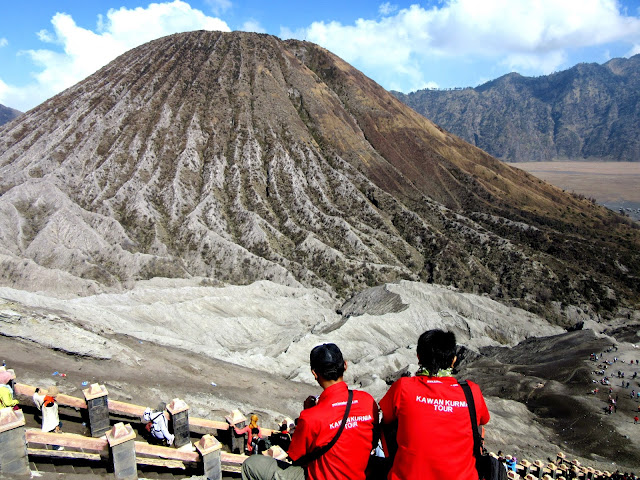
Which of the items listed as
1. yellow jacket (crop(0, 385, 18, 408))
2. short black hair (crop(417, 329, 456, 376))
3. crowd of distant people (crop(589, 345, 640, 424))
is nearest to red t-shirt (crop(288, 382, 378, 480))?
short black hair (crop(417, 329, 456, 376))

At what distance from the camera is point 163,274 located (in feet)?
165

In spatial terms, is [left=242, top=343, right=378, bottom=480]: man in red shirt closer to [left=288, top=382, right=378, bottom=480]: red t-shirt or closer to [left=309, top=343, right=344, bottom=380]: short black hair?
[left=288, top=382, right=378, bottom=480]: red t-shirt

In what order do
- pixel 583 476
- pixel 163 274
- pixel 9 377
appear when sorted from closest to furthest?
1. pixel 9 377
2. pixel 583 476
3. pixel 163 274

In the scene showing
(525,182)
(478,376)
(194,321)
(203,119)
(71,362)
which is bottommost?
(478,376)

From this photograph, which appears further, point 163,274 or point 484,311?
point 163,274

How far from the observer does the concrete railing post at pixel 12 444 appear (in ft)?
25.2

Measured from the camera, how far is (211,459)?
9305 millimetres

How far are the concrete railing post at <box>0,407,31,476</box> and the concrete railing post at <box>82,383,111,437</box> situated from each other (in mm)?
2473

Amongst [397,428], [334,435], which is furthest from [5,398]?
[397,428]

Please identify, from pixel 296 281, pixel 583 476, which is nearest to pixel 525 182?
pixel 296 281

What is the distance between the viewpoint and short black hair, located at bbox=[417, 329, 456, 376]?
16.9 ft

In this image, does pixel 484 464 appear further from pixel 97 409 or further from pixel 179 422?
pixel 97 409

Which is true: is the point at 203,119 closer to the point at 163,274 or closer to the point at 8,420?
the point at 163,274

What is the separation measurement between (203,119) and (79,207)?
2765 cm
